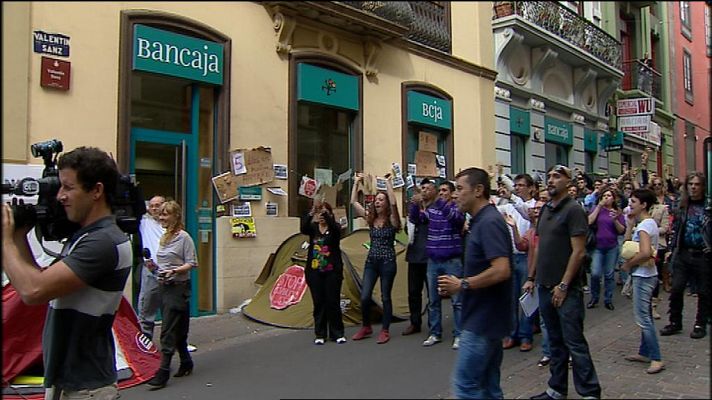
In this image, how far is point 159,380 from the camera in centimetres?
486

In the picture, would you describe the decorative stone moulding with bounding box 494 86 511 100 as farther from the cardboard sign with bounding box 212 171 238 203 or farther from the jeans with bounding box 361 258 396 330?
the cardboard sign with bounding box 212 171 238 203

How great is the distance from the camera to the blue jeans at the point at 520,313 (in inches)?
223

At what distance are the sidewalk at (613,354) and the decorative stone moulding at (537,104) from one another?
2.03m

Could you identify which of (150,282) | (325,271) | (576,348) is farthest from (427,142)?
(150,282)

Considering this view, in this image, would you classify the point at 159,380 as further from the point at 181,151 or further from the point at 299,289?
the point at 181,151

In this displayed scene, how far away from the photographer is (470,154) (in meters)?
3.63

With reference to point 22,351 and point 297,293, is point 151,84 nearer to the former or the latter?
point 22,351

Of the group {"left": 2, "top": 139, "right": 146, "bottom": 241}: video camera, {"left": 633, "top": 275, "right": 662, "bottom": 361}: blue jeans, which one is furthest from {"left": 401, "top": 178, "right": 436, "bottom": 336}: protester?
{"left": 2, "top": 139, "right": 146, "bottom": 241}: video camera

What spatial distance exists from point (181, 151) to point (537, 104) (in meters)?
4.19

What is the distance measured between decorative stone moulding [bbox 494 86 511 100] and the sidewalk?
2.11 m

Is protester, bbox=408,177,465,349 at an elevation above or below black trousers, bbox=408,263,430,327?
above

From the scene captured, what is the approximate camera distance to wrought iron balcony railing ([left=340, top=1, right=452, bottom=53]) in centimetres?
247

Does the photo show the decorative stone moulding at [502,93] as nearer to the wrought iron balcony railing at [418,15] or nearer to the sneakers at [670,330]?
the wrought iron balcony railing at [418,15]

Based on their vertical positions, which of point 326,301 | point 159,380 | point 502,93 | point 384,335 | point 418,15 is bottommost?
point 159,380
